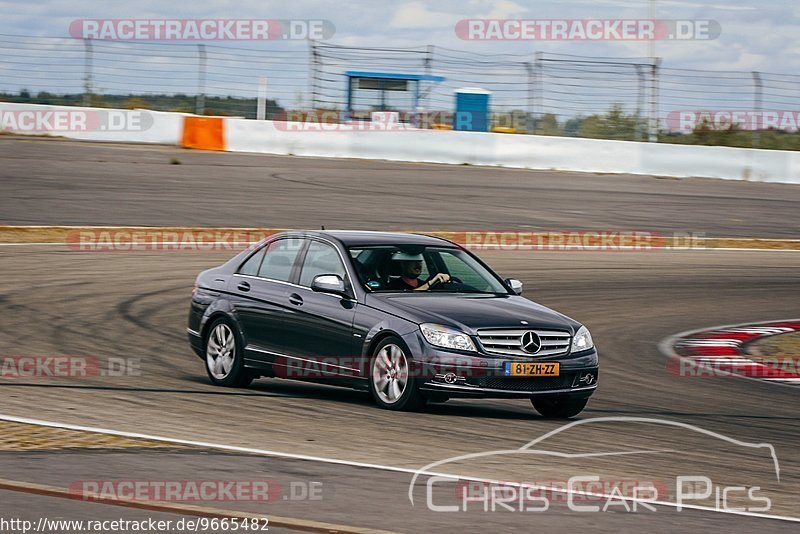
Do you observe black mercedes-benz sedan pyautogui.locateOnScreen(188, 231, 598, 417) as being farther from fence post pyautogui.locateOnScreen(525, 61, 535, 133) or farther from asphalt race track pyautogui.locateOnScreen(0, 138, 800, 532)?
fence post pyautogui.locateOnScreen(525, 61, 535, 133)

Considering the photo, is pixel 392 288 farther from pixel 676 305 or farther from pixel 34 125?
pixel 34 125

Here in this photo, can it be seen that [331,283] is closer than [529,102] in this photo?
Yes

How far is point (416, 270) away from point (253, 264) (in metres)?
1.60

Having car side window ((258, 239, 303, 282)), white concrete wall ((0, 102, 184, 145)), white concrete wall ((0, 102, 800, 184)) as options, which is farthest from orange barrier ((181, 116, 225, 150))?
car side window ((258, 239, 303, 282))

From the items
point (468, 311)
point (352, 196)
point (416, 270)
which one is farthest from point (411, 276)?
point (352, 196)

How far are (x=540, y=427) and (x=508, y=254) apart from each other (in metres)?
13.3

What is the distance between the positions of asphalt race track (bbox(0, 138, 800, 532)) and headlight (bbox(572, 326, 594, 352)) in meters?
0.58

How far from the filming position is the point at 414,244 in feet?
35.9

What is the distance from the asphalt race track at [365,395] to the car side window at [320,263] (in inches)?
39.0

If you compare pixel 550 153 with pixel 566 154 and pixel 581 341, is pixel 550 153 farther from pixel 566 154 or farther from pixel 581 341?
pixel 581 341

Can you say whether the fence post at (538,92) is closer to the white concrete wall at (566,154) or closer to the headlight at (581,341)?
the white concrete wall at (566,154)

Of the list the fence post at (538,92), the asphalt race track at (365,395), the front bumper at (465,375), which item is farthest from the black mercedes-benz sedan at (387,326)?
the fence post at (538,92)

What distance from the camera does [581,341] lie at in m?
10.0

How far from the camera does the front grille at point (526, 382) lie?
955cm
